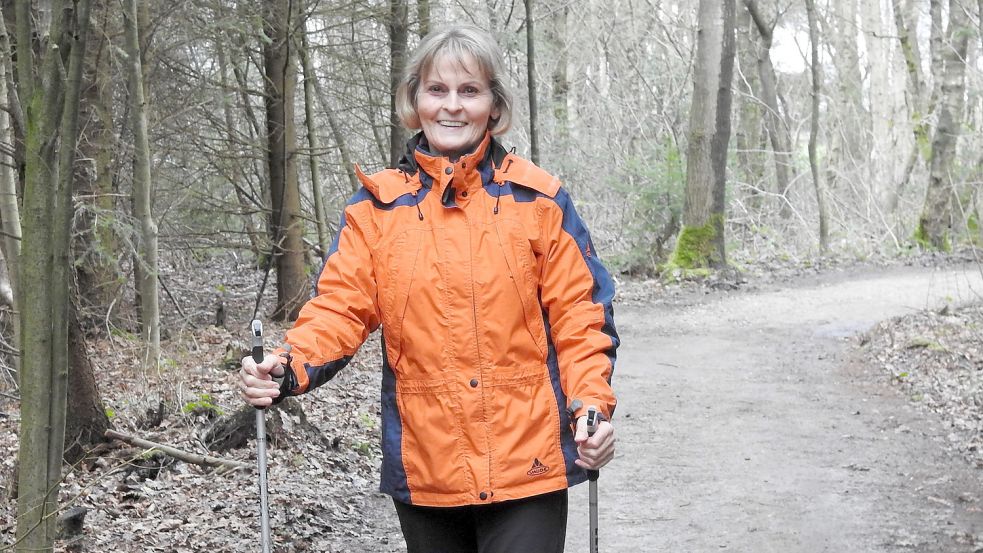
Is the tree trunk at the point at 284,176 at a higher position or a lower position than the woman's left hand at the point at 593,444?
higher

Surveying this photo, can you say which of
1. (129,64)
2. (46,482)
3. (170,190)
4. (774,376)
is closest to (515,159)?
(46,482)

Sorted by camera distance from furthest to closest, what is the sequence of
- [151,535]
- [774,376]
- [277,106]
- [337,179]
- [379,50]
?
[337,179]
[379,50]
[277,106]
[774,376]
[151,535]

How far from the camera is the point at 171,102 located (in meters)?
12.1

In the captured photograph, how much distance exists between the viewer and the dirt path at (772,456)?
5859 mm

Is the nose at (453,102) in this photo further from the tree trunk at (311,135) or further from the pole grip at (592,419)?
the tree trunk at (311,135)

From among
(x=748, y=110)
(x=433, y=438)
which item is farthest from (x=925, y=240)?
(x=433, y=438)

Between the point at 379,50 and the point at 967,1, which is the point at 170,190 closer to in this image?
the point at 379,50

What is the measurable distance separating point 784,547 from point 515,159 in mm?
3487

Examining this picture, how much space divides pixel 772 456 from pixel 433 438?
5.29 m

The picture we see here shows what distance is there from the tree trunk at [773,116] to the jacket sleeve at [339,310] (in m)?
20.2

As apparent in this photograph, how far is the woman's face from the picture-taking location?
9.61ft

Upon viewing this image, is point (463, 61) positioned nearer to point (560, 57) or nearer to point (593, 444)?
point (593, 444)

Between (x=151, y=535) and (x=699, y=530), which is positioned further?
(x=699, y=530)

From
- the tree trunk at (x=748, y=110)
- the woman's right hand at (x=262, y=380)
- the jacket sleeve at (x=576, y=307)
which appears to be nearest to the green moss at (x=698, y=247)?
the tree trunk at (x=748, y=110)
